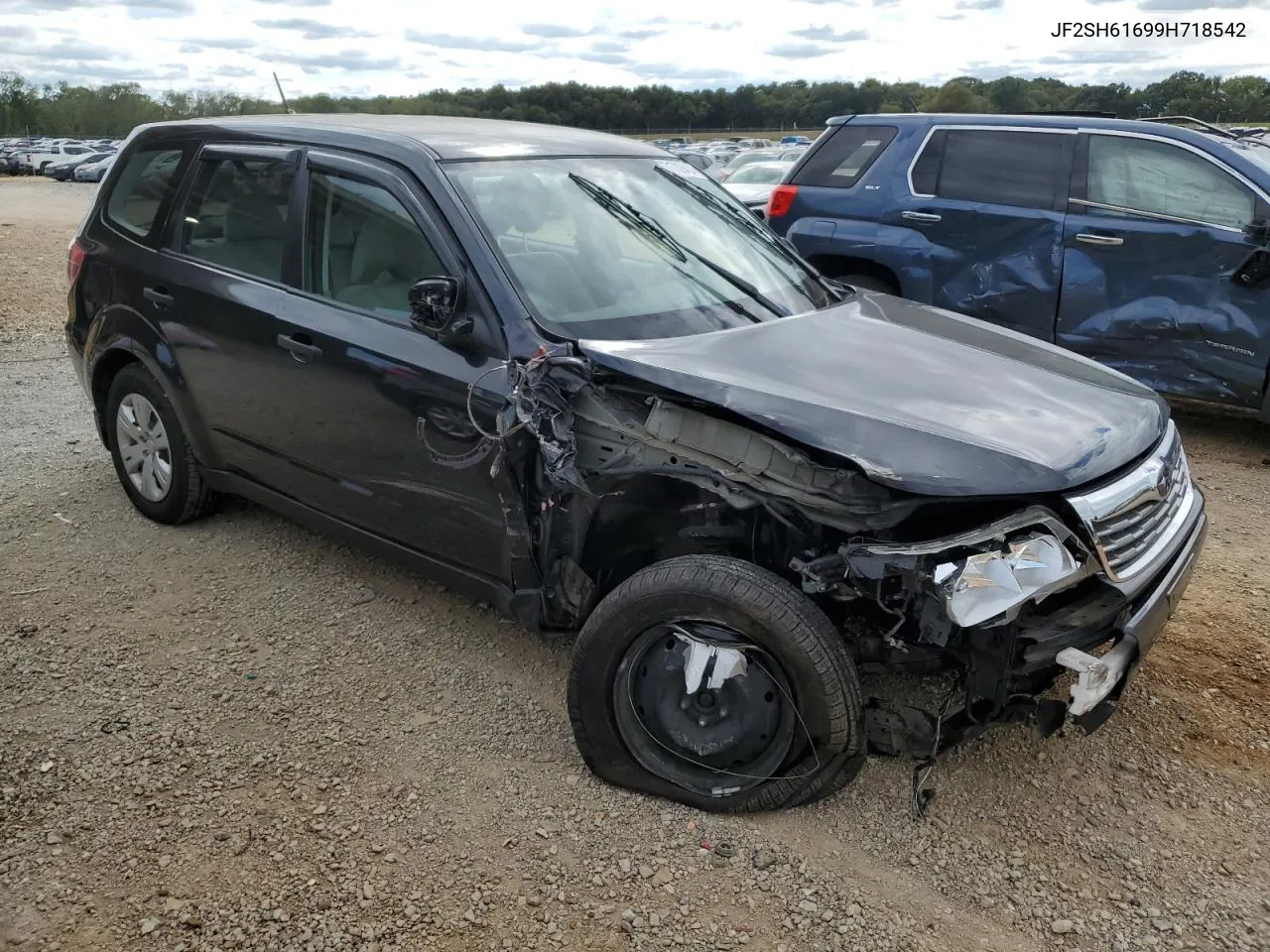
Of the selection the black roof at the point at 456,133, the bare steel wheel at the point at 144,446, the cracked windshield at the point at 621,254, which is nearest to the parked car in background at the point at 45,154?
the bare steel wheel at the point at 144,446

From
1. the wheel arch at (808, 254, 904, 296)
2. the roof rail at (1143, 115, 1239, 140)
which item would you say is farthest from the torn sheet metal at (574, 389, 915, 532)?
the roof rail at (1143, 115, 1239, 140)

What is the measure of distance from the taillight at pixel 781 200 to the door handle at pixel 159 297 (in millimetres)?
4289

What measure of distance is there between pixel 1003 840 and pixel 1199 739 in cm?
89

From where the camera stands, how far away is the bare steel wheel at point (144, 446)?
461cm

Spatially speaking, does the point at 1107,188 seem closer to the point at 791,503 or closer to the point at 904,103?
the point at 904,103

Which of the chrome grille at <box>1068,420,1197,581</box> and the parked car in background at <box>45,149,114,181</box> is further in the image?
the parked car in background at <box>45,149,114,181</box>

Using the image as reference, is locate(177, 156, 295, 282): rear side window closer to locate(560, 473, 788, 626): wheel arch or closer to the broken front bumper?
locate(560, 473, 788, 626): wheel arch

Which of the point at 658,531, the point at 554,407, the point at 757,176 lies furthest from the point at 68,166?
the point at 658,531

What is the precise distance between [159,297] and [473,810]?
274 cm

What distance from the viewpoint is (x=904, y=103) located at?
28.2 ft

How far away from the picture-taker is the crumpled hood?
2536mm

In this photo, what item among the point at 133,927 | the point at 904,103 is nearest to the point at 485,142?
the point at 133,927

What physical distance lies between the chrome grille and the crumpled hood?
57mm

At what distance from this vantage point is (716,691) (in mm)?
2795
